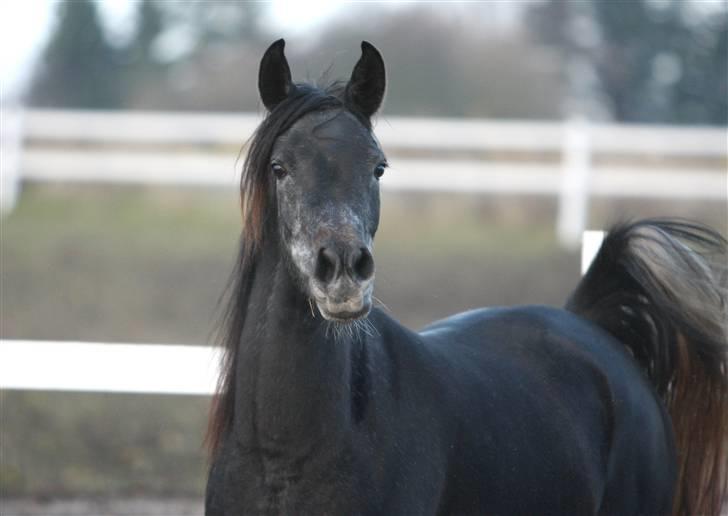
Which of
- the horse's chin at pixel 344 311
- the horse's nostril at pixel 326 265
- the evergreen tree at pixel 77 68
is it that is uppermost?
the evergreen tree at pixel 77 68

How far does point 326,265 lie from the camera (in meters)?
3.21

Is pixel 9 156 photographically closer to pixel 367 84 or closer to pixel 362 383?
pixel 367 84

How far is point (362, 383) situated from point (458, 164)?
35.8 ft

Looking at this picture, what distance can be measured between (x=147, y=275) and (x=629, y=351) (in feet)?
25.8

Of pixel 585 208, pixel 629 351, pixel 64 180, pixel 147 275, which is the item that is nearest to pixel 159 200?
pixel 64 180

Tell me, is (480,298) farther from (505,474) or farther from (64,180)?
(505,474)

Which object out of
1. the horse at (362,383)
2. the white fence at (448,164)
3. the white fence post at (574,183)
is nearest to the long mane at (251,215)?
the horse at (362,383)

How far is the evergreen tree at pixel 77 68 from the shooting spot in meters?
20.8

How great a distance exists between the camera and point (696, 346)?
16.1 ft

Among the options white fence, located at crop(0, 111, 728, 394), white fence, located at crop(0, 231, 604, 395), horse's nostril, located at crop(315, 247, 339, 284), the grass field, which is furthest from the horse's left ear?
white fence, located at crop(0, 111, 728, 394)

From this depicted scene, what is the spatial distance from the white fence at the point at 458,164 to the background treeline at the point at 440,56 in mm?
5380

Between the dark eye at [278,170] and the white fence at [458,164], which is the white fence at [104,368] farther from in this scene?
the white fence at [458,164]

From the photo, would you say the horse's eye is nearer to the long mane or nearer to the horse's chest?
the long mane

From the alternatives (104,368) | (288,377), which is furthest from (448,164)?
(288,377)
